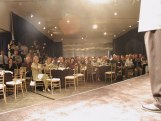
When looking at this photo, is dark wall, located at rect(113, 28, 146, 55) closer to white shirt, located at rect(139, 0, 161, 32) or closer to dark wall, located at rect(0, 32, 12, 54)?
dark wall, located at rect(0, 32, 12, 54)

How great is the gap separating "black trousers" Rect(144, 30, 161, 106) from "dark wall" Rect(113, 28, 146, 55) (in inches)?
566

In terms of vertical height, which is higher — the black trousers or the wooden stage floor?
the black trousers

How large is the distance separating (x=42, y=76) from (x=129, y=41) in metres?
12.9

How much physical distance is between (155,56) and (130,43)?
17.1m

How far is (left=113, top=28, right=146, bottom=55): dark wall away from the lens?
16.0 m

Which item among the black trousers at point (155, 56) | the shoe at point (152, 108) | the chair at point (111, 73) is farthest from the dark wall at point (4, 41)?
the black trousers at point (155, 56)

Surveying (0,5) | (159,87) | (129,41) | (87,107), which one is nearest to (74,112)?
(87,107)

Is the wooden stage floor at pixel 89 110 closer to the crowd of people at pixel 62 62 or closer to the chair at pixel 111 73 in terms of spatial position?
the crowd of people at pixel 62 62

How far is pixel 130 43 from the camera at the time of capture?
60.1 feet


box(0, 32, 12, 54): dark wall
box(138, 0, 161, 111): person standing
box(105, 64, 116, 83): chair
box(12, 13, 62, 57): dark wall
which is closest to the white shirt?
box(138, 0, 161, 111): person standing

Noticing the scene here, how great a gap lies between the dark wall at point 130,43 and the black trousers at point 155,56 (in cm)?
1439

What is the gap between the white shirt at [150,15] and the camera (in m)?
1.64

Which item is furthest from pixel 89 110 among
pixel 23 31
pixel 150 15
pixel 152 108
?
pixel 23 31

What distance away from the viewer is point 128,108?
2244mm
